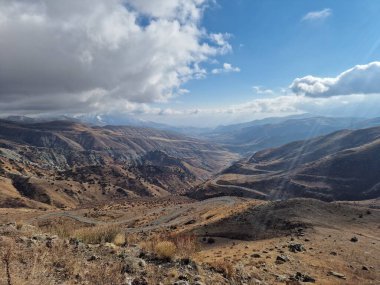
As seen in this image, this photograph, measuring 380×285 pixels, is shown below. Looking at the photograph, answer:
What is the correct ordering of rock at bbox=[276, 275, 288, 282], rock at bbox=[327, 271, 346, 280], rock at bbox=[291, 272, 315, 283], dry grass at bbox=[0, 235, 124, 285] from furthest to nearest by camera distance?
rock at bbox=[327, 271, 346, 280]
rock at bbox=[291, 272, 315, 283]
rock at bbox=[276, 275, 288, 282]
dry grass at bbox=[0, 235, 124, 285]

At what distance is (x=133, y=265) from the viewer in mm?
12727

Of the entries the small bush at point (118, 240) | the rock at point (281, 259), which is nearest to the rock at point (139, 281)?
the small bush at point (118, 240)

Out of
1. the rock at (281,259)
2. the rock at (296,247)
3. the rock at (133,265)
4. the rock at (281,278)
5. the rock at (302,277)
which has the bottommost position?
the rock at (296,247)

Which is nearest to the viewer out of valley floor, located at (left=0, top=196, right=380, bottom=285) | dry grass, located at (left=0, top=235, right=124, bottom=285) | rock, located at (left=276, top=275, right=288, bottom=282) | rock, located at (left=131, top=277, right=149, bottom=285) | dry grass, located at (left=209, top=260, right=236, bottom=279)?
dry grass, located at (left=0, top=235, right=124, bottom=285)

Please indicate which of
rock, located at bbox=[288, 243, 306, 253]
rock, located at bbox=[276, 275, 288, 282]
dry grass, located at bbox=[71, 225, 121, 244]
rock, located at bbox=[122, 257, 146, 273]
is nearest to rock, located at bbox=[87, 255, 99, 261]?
rock, located at bbox=[122, 257, 146, 273]

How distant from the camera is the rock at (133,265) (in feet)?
40.2

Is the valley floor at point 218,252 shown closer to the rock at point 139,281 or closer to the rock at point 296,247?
the rock at point 139,281

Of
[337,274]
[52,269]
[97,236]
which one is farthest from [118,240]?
Answer: [337,274]

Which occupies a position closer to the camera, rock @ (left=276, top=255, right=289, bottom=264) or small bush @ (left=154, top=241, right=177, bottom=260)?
small bush @ (left=154, top=241, right=177, bottom=260)

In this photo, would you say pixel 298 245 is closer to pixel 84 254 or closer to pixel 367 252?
pixel 367 252

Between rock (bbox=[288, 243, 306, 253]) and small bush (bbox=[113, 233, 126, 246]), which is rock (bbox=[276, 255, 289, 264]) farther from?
small bush (bbox=[113, 233, 126, 246])

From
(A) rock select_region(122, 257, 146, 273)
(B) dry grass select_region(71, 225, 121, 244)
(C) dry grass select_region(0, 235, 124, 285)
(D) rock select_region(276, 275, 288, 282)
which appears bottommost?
(D) rock select_region(276, 275, 288, 282)

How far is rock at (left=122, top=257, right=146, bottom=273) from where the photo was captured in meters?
12.3

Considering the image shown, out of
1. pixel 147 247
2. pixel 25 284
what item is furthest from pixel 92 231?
pixel 25 284
